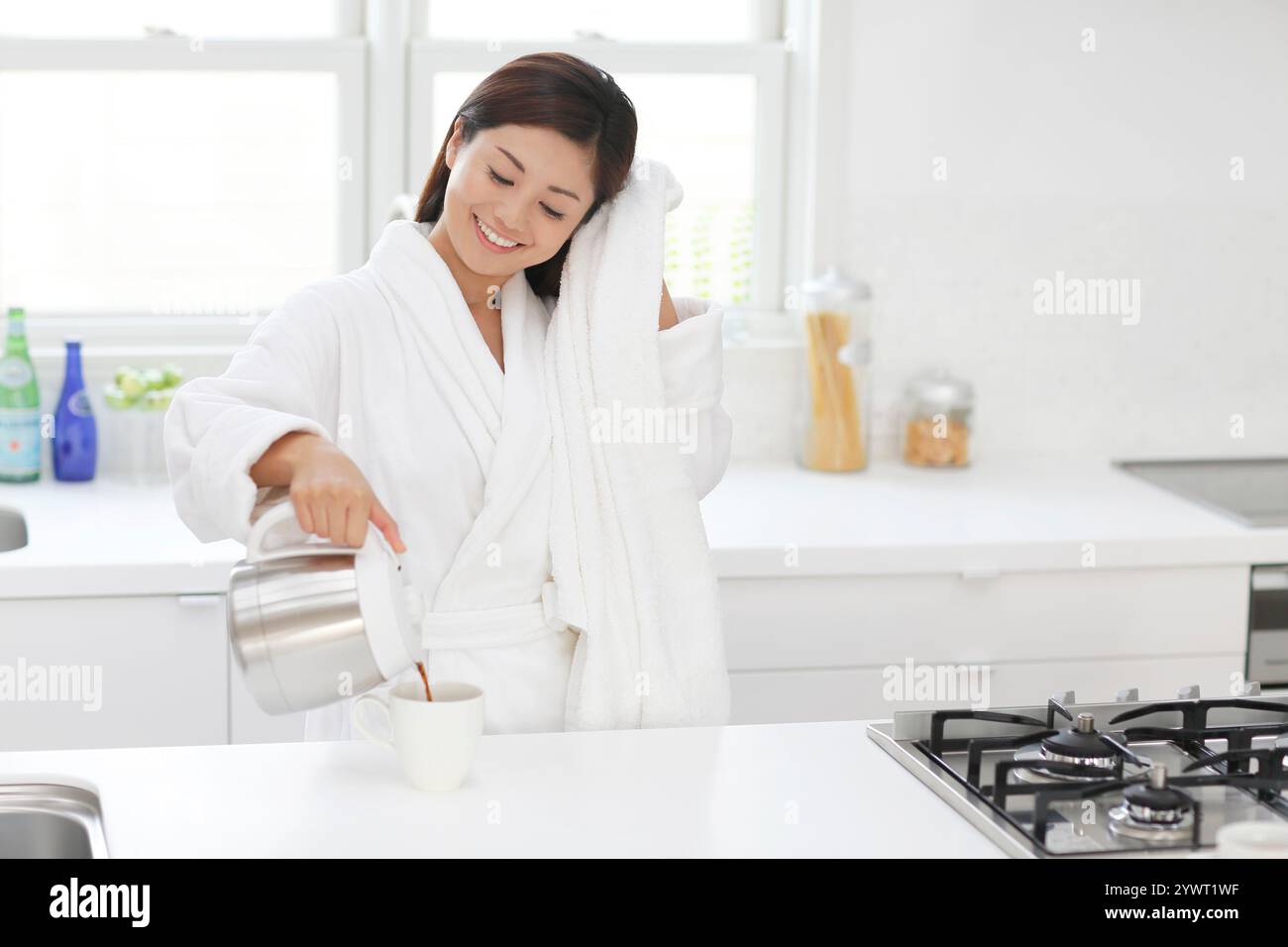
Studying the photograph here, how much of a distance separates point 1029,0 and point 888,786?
80.6 inches

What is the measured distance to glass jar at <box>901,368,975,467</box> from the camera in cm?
286

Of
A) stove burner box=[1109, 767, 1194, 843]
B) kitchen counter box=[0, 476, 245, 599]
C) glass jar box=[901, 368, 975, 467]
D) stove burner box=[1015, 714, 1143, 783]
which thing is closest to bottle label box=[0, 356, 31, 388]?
kitchen counter box=[0, 476, 245, 599]

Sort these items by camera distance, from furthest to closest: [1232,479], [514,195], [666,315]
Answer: [1232,479] < [666,315] < [514,195]

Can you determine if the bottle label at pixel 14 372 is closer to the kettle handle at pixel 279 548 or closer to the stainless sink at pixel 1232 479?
the kettle handle at pixel 279 548

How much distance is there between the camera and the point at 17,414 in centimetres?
257

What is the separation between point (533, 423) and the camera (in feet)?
5.37

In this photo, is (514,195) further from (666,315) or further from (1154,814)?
(1154,814)

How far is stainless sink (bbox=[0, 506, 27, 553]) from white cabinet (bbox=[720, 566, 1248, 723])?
3.72ft

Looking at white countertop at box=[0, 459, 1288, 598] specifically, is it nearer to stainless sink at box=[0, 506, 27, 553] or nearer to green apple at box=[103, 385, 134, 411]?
stainless sink at box=[0, 506, 27, 553]

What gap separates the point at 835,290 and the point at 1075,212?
56 centimetres

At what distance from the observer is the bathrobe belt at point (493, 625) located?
1.61 metres

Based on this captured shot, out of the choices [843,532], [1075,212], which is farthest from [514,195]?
[1075,212]
